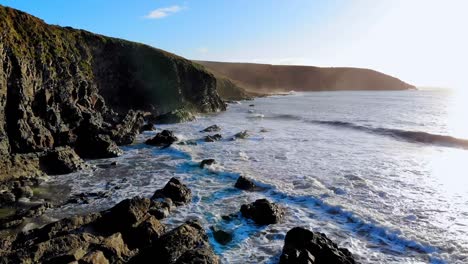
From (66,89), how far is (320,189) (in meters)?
19.4

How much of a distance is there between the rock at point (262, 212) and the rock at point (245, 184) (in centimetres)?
307

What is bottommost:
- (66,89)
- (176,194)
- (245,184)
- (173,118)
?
(173,118)

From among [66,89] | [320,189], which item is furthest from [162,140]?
[320,189]

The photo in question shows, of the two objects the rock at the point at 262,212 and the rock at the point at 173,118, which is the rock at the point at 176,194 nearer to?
the rock at the point at 262,212

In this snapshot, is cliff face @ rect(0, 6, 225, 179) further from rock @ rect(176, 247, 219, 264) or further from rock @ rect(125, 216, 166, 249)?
rock @ rect(176, 247, 219, 264)

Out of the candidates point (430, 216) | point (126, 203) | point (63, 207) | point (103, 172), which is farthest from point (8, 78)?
point (430, 216)

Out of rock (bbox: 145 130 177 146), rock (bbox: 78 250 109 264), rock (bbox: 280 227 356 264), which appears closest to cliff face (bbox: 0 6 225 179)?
rock (bbox: 145 130 177 146)

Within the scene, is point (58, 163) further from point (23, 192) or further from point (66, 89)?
point (66, 89)

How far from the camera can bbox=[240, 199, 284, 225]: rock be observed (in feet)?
38.8

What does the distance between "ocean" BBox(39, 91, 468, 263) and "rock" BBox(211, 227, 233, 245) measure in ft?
0.49

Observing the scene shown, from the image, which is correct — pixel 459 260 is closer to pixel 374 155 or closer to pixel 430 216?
pixel 430 216

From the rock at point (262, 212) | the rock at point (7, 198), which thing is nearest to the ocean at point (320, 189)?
the rock at point (262, 212)

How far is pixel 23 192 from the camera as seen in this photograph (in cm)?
1405

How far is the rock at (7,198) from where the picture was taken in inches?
A: 521
